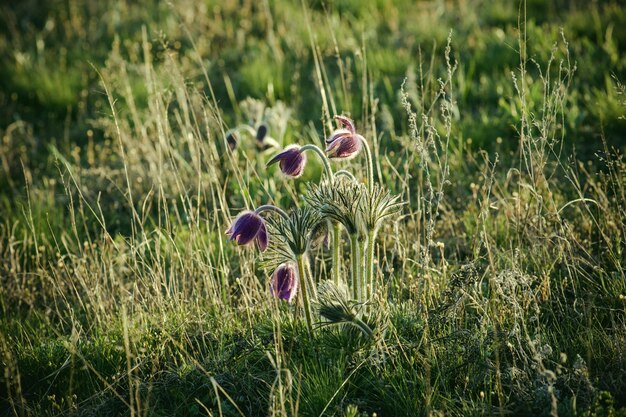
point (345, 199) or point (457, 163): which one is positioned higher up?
point (345, 199)

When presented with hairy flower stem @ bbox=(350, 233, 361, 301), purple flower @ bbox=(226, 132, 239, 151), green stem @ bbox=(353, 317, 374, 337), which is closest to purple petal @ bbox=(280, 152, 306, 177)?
hairy flower stem @ bbox=(350, 233, 361, 301)

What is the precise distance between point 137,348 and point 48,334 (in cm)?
63

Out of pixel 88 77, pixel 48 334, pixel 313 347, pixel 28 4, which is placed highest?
pixel 28 4

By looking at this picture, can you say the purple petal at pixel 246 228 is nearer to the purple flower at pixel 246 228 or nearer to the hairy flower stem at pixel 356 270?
the purple flower at pixel 246 228

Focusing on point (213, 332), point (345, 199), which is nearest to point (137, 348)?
point (213, 332)

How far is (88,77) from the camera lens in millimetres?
5484

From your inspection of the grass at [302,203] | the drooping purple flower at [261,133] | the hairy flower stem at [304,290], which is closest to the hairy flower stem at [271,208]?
the hairy flower stem at [304,290]

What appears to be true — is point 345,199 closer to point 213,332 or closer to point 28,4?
point 213,332

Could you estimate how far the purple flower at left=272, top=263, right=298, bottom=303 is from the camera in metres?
2.17

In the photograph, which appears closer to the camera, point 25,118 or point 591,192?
point 591,192

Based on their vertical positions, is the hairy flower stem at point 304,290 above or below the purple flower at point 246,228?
below

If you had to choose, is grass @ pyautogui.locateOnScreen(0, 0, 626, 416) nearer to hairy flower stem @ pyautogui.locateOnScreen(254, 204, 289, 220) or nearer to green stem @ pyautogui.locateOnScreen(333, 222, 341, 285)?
green stem @ pyautogui.locateOnScreen(333, 222, 341, 285)

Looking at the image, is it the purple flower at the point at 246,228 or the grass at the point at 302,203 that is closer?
the purple flower at the point at 246,228

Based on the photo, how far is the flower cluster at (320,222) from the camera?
2123 millimetres
